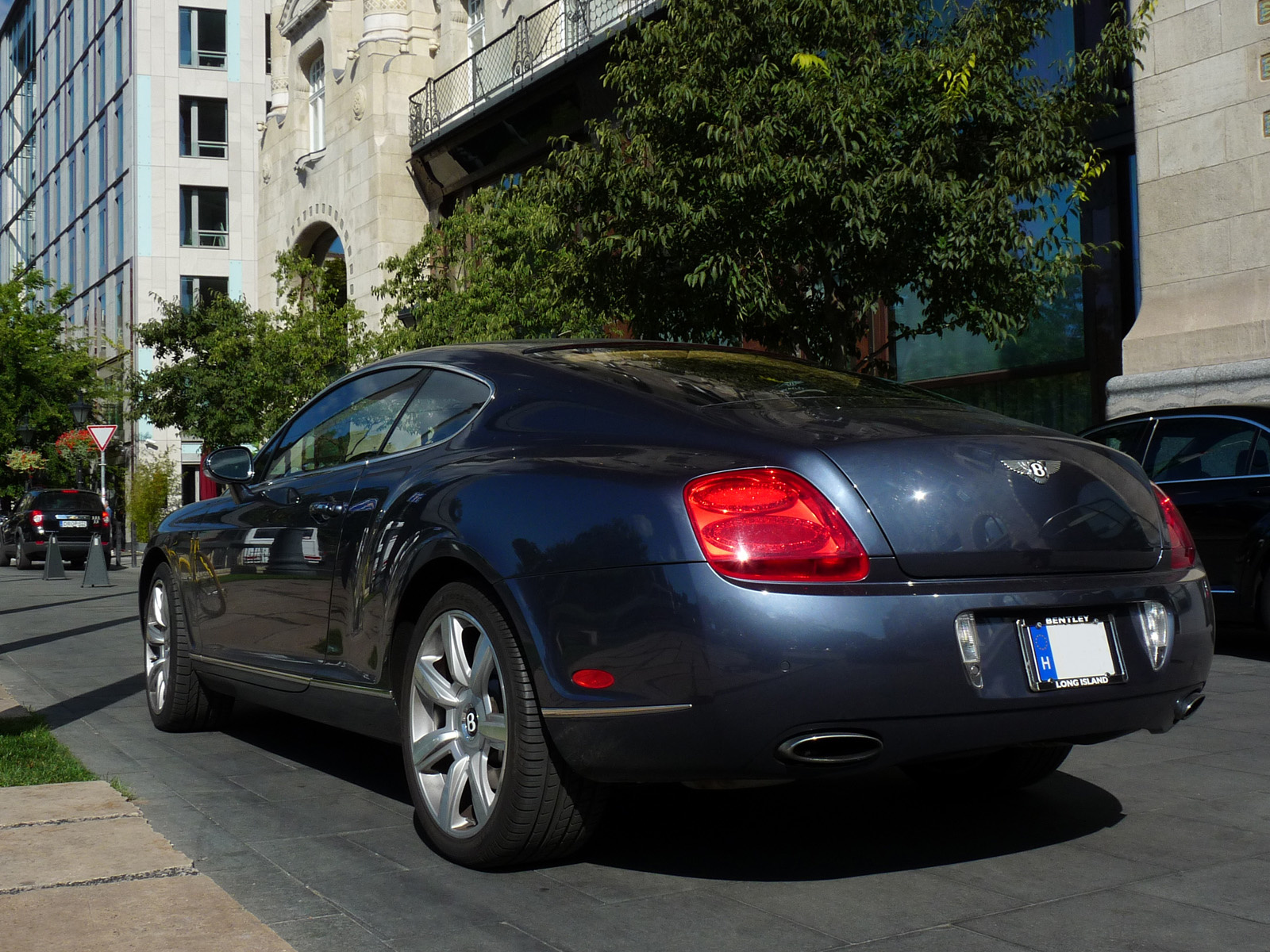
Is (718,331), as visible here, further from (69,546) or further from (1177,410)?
(69,546)

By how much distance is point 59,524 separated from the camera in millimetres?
27281

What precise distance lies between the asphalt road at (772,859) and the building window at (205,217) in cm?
4540

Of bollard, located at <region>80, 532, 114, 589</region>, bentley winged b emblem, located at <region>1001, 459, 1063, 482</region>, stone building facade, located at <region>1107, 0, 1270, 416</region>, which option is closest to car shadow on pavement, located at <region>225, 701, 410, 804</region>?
bentley winged b emblem, located at <region>1001, 459, 1063, 482</region>

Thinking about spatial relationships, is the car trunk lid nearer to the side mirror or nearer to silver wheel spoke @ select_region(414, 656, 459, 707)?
silver wheel spoke @ select_region(414, 656, 459, 707)

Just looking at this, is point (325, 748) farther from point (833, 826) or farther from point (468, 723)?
point (833, 826)

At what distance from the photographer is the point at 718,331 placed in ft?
39.7

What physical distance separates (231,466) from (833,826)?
108 inches

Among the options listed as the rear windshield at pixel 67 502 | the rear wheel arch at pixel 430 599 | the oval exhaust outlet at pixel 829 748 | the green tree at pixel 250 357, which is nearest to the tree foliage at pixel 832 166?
the rear wheel arch at pixel 430 599

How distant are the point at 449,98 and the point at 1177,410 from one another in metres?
20.9

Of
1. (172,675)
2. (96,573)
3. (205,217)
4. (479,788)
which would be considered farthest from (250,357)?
(479,788)

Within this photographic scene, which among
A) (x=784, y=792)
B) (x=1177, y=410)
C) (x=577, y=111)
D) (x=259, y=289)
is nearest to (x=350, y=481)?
(x=784, y=792)

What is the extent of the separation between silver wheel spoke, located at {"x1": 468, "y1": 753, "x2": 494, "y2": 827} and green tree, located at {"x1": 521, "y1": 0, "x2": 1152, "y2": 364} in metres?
7.43

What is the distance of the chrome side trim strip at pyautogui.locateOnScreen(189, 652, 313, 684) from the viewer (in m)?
4.71

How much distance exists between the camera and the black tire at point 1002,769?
4398mm
